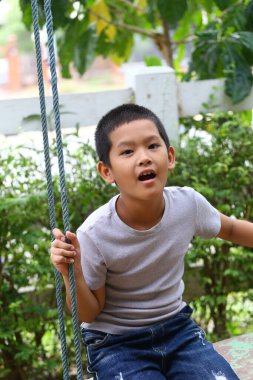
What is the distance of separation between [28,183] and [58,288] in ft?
4.75

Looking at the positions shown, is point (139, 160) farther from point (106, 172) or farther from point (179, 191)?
point (179, 191)

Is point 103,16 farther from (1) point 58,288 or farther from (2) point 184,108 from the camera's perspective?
(1) point 58,288

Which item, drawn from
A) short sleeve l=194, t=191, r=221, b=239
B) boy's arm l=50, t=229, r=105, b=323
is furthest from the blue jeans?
short sleeve l=194, t=191, r=221, b=239

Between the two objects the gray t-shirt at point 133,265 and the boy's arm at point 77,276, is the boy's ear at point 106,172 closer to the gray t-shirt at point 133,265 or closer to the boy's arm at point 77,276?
the gray t-shirt at point 133,265

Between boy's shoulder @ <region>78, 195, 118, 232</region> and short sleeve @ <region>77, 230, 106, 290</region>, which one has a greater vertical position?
boy's shoulder @ <region>78, 195, 118, 232</region>

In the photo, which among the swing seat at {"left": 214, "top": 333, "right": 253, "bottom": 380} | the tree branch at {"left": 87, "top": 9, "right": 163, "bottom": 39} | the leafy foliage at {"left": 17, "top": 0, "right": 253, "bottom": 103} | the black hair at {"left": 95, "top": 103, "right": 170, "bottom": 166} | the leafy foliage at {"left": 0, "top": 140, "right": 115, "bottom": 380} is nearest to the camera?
the black hair at {"left": 95, "top": 103, "right": 170, "bottom": 166}

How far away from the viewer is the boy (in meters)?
2.21

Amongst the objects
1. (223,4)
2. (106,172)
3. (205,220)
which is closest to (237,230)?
(205,220)

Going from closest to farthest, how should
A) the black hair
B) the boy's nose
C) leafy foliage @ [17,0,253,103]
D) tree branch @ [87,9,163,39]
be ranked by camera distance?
the boy's nose
the black hair
leafy foliage @ [17,0,253,103]
tree branch @ [87,9,163,39]

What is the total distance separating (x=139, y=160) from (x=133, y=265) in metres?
0.34

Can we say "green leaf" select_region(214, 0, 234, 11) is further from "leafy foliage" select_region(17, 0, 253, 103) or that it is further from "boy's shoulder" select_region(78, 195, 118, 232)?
"boy's shoulder" select_region(78, 195, 118, 232)

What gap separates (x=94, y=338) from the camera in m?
2.31

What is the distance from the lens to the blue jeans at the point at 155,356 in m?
2.22

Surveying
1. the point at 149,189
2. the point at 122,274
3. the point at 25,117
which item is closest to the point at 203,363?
the point at 122,274
